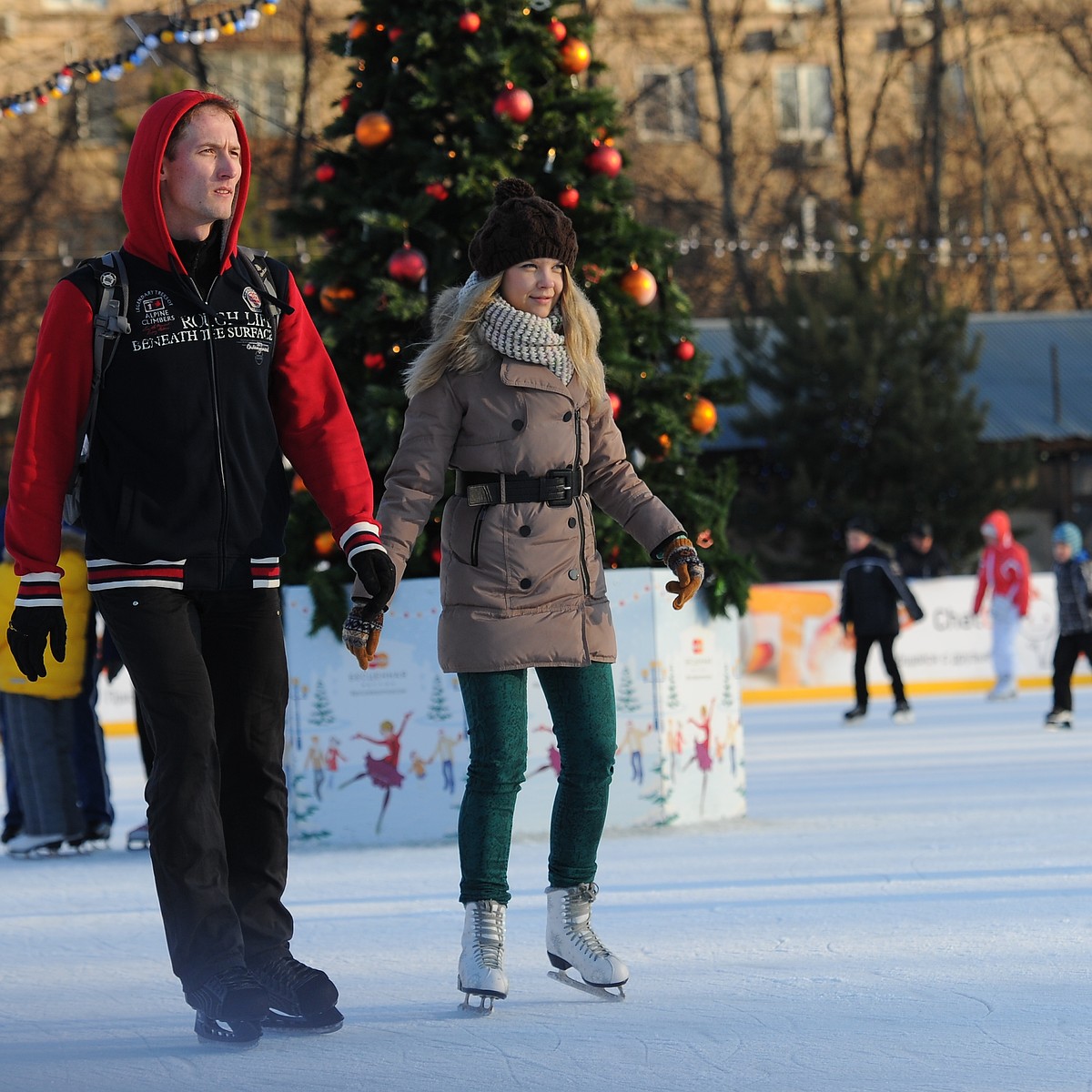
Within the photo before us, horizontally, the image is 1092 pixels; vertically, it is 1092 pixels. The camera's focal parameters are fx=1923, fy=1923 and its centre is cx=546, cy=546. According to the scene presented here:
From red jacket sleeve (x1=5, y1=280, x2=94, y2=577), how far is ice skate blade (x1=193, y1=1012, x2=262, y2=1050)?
79 centimetres

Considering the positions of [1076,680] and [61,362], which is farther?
[1076,680]

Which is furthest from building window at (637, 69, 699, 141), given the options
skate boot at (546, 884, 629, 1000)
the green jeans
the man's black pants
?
the man's black pants

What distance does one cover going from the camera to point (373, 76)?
6.83m

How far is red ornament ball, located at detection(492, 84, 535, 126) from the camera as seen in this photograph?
21.8 feet

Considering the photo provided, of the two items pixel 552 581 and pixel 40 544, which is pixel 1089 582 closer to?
pixel 552 581

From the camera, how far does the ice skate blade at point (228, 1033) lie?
310 centimetres

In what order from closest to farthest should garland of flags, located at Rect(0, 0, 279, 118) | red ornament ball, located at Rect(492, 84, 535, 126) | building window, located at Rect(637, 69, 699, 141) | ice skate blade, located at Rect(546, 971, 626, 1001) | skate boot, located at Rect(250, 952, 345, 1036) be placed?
1. skate boot, located at Rect(250, 952, 345, 1036)
2. ice skate blade, located at Rect(546, 971, 626, 1001)
3. red ornament ball, located at Rect(492, 84, 535, 126)
4. garland of flags, located at Rect(0, 0, 279, 118)
5. building window, located at Rect(637, 69, 699, 141)

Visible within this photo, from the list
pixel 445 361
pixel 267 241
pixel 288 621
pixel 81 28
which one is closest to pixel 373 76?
pixel 288 621

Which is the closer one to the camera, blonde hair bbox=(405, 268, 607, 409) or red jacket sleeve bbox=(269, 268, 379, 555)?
red jacket sleeve bbox=(269, 268, 379, 555)

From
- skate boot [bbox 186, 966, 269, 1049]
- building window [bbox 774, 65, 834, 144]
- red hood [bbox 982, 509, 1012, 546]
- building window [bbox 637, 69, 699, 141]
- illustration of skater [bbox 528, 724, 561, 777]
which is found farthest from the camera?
building window [bbox 774, 65, 834, 144]

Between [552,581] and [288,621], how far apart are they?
2.97 meters

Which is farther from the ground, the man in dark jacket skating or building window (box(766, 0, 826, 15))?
building window (box(766, 0, 826, 15))

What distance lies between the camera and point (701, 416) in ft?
22.6

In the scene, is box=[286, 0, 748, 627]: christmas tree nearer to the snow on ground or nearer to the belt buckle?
the snow on ground
